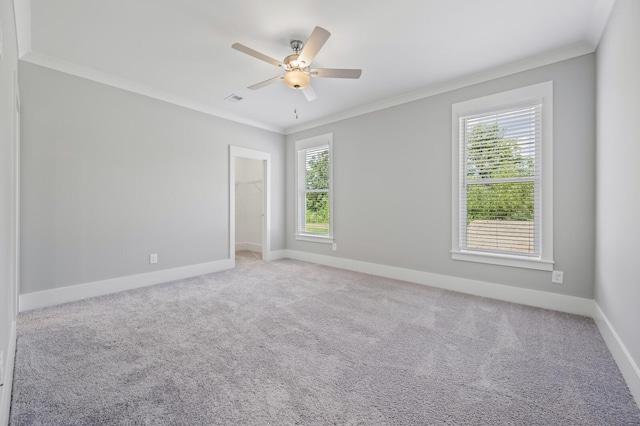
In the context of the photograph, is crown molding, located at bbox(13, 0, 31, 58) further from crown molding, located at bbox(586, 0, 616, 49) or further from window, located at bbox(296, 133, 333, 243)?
crown molding, located at bbox(586, 0, 616, 49)

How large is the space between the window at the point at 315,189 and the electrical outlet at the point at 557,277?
307 centimetres

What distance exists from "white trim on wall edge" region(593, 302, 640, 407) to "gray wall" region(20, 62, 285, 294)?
461cm

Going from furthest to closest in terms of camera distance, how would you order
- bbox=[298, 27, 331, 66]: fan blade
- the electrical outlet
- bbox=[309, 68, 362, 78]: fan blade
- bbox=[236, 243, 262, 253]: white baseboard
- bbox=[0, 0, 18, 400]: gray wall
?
1. bbox=[236, 243, 262, 253]: white baseboard
2. the electrical outlet
3. bbox=[309, 68, 362, 78]: fan blade
4. bbox=[298, 27, 331, 66]: fan blade
5. bbox=[0, 0, 18, 400]: gray wall

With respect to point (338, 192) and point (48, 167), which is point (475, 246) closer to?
point (338, 192)

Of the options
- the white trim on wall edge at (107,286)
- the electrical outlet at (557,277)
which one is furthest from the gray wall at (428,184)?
the white trim on wall edge at (107,286)

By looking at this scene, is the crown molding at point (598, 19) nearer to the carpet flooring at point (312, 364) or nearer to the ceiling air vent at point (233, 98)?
the carpet flooring at point (312, 364)

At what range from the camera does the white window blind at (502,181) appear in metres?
3.05

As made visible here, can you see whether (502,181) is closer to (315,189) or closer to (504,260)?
(504,260)

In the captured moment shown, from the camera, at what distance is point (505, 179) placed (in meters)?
3.20

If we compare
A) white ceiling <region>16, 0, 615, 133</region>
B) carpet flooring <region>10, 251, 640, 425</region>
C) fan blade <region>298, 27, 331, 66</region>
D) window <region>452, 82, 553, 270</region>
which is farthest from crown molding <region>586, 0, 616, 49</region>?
carpet flooring <region>10, 251, 640, 425</region>

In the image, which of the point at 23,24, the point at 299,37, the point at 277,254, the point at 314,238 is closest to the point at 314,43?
the point at 299,37

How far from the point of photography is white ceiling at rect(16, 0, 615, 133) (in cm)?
225

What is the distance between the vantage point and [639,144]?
162cm

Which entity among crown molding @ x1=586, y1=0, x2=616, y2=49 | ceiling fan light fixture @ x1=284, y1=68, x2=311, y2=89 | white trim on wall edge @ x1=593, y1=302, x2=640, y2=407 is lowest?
white trim on wall edge @ x1=593, y1=302, x2=640, y2=407
